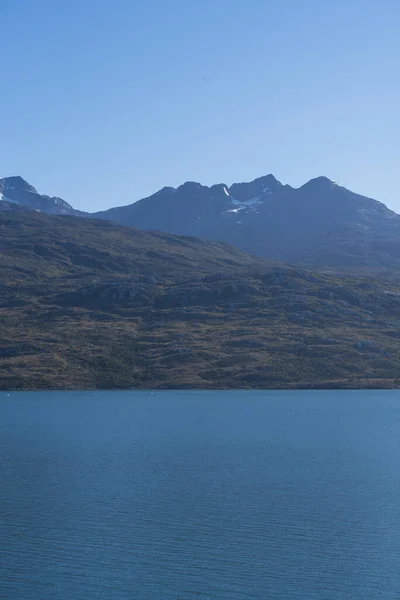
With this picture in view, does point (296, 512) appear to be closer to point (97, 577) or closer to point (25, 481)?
point (97, 577)

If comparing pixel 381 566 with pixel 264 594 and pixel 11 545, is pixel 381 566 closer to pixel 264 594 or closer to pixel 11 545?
pixel 264 594

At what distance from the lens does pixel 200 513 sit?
162 feet

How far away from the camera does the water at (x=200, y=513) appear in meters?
36.6

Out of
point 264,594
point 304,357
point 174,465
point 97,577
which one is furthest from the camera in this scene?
point 304,357

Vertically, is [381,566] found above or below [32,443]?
above

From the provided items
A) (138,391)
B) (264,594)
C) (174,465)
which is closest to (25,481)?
(174,465)

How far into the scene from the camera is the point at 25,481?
60.3 metres

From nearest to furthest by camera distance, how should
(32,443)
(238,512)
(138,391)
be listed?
(238,512), (32,443), (138,391)

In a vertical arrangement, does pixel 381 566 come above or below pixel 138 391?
above

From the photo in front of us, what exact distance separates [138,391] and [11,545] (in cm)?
13624

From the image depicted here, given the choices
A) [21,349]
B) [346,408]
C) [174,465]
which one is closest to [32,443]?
[174,465]

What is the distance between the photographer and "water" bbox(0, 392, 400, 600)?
36562 millimetres

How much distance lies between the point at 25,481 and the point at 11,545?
1832 cm

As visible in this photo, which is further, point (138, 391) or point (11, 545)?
point (138, 391)
